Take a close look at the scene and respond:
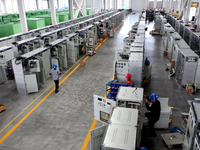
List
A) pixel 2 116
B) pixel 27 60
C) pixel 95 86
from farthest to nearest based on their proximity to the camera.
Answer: pixel 95 86 < pixel 27 60 < pixel 2 116

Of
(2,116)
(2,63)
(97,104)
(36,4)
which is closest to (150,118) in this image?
(97,104)

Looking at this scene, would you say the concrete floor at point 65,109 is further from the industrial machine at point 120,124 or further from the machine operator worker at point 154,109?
the industrial machine at point 120,124

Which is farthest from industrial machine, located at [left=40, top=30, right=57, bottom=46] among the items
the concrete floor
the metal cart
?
the metal cart

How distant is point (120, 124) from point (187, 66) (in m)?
6.69

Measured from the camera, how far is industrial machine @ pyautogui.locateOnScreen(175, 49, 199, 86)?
9312 mm

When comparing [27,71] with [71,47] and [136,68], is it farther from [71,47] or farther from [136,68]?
[136,68]

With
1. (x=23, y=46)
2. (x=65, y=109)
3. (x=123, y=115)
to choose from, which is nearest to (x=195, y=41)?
(x=65, y=109)

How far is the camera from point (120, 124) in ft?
14.3

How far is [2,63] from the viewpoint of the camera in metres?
10.4

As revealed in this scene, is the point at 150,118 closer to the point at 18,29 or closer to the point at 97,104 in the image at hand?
the point at 97,104

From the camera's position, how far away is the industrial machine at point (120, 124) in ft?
12.6

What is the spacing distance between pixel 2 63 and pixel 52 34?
6.38 meters

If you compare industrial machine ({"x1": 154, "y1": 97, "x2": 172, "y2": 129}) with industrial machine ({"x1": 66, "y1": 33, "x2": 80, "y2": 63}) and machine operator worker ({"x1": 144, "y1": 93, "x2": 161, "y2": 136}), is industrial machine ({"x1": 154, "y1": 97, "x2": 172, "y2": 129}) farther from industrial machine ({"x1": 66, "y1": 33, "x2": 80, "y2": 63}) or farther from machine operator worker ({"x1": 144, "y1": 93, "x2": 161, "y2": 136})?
industrial machine ({"x1": 66, "y1": 33, "x2": 80, "y2": 63})

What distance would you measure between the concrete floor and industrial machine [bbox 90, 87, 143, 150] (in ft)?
5.25
